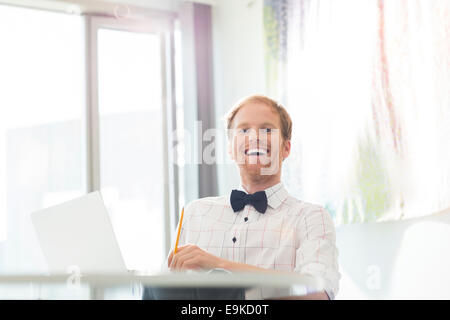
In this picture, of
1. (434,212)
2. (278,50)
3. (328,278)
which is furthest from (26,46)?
(328,278)

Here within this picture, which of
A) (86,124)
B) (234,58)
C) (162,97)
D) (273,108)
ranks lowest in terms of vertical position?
(273,108)

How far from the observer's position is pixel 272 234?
3.69 feet

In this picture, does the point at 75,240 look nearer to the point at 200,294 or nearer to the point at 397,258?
the point at 200,294

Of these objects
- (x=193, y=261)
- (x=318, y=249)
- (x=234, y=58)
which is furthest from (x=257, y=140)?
(x=234, y=58)

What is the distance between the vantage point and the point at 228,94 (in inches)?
116

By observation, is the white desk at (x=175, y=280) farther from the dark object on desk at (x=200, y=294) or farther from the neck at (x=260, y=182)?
the neck at (x=260, y=182)

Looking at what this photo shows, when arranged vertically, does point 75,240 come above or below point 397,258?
above

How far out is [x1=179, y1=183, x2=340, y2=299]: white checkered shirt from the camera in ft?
3.24

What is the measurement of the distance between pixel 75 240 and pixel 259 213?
503 millimetres

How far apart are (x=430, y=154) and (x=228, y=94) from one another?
58.8 inches

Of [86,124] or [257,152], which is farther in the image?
[86,124]

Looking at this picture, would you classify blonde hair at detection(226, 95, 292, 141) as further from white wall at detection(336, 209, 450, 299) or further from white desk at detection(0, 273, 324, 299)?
white desk at detection(0, 273, 324, 299)

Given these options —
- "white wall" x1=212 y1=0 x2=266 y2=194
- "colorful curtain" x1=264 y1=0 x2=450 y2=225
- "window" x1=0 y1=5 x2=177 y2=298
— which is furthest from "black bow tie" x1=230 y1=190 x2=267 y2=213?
"window" x1=0 y1=5 x2=177 y2=298

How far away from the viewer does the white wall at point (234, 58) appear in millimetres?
2711
